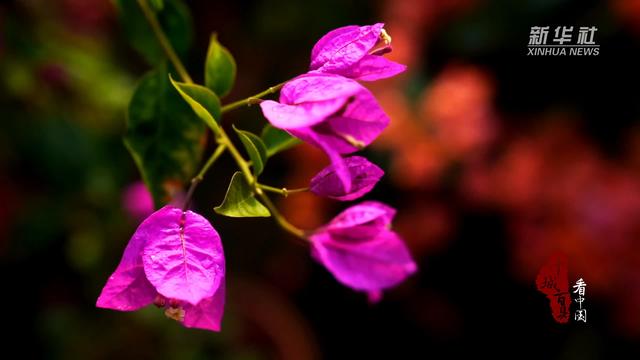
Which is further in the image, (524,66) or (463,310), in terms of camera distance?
(463,310)

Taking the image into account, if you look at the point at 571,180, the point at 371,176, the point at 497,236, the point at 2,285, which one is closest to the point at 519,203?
the point at 571,180

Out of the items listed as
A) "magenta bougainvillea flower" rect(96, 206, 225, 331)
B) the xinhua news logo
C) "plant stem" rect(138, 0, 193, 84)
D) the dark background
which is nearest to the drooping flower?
"magenta bougainvillea flower" rect(96, 206, 225, 331)

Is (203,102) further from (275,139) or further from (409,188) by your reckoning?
(409,188)

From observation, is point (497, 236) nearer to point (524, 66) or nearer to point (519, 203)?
point (519, 203)

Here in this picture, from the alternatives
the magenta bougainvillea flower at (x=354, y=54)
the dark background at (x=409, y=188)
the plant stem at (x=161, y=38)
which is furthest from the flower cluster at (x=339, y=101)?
the dark background at (x=409, y=188)

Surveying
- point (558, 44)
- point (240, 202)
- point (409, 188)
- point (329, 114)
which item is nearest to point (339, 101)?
point (329, 114)

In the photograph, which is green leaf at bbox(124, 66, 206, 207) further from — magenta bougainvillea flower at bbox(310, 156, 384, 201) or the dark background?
the dark background
